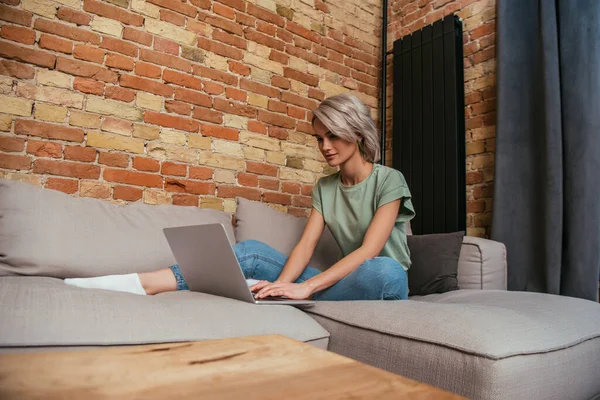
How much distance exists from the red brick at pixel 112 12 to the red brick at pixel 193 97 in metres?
0.35

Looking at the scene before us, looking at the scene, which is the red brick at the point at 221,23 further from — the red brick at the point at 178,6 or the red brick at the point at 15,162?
the red brick at the point at 15,162

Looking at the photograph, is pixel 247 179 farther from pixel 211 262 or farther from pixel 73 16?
pixel 211 262

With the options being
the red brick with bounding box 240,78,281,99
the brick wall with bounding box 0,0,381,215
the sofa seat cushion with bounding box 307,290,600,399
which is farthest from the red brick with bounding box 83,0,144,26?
the sofa seat cushion with bounding box 307,290,600,399

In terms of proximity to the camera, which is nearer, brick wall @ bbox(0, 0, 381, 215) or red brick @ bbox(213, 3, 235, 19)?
brick wall @ bbox(0, 0, 381, 215)

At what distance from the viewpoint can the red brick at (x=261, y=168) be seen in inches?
92.4

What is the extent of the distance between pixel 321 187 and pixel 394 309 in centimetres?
83

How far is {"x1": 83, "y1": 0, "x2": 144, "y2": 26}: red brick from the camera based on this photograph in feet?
6.23

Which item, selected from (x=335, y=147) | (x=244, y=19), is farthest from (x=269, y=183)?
(x=244, y=19)

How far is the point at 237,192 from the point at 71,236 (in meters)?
0.96

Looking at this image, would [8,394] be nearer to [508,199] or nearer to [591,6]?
[508,199]

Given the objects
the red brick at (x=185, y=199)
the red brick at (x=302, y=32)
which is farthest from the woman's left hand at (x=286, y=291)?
the red brick at (x=302, y=32)

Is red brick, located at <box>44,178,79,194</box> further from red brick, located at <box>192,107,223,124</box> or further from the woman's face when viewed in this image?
the woman's face

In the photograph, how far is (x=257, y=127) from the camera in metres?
2.39

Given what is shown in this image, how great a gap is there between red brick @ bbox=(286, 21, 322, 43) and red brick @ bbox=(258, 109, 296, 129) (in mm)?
544
